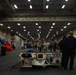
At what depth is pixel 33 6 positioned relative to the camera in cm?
2288

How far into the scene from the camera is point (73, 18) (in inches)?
1024

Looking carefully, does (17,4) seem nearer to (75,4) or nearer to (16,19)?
(16,19)

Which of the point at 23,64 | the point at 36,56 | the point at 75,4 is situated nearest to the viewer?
the point at 23,64

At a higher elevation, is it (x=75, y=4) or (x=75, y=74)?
(x=75, y=4)

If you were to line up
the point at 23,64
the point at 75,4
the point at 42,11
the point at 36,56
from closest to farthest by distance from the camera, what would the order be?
the point at 23,64 → the point at 36,56 → the point at 75,4 → the point at 42,11

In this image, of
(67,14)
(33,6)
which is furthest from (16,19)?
(67,14)

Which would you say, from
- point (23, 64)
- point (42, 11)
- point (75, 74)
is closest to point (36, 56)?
point (23, 64)

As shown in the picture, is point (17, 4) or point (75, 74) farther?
point (17, 4)

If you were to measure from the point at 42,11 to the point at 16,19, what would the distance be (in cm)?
380

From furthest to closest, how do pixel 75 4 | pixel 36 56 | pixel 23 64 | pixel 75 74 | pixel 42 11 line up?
pixel 42 11 < pixel 75 4 < pixel 36 56 < pixel 23 64 < pixel 75 74

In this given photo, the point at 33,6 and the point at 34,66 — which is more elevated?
the point at 33,6

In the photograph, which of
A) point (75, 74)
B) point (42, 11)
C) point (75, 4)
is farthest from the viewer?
point (42, 11)

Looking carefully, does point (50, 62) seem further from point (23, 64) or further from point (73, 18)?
point (73, 18)

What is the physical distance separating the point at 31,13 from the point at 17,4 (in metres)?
3.74
